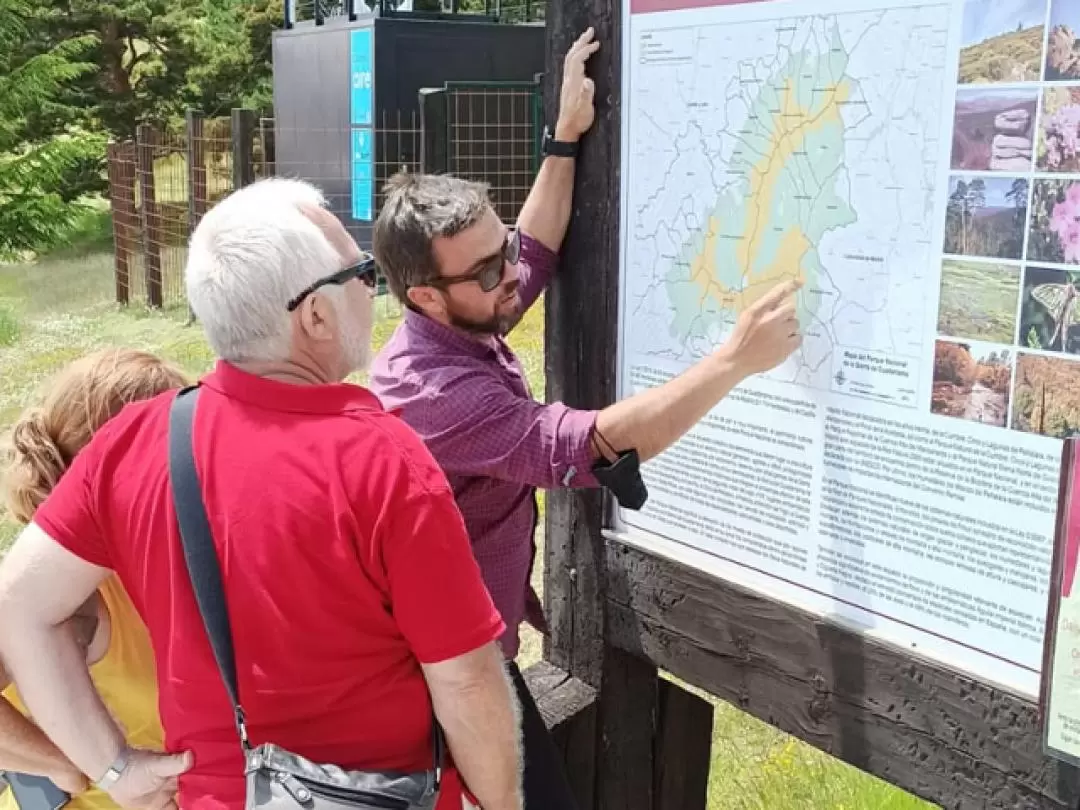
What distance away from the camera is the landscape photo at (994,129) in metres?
1.47

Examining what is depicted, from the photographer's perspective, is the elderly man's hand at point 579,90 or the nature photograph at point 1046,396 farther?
the elderly man's hand at point 579,90

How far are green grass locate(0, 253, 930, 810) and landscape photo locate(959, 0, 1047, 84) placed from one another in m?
1.79

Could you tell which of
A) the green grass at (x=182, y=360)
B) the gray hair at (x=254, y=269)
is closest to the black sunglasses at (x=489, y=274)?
the gray hair at (x=254, y=269)

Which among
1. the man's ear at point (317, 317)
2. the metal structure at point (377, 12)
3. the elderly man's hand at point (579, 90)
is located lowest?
the man's ear at point (317, 317)

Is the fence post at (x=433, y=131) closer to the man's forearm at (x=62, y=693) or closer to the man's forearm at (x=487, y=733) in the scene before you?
the man's forearm at (x=62, y=693)

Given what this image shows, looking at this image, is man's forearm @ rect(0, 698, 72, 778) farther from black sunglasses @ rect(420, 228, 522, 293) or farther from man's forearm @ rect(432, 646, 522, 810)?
black sunglasses @ rect(420, 228, 522, 293)

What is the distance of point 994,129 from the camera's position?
1.51m

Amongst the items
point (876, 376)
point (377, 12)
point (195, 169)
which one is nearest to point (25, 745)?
point (876, 376)

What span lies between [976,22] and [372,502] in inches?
38.4

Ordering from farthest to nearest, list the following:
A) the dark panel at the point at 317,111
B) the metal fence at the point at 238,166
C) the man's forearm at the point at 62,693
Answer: the dark panel at the point at 317,111 → the metal fence at the point at 238,166 → the man's forearm at the point at 62,693

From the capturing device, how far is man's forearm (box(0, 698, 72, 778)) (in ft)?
6.15

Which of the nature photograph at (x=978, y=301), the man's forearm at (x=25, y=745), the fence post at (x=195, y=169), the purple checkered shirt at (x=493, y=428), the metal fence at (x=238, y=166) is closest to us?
the nature photograph at (x=978, y=301)

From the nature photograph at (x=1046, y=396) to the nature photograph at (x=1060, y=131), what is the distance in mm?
235

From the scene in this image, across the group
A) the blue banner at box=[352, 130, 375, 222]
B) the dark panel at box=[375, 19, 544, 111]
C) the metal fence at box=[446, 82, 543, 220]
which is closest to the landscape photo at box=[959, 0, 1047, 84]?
the metal fence at box=[446, 82, 543, 220]
